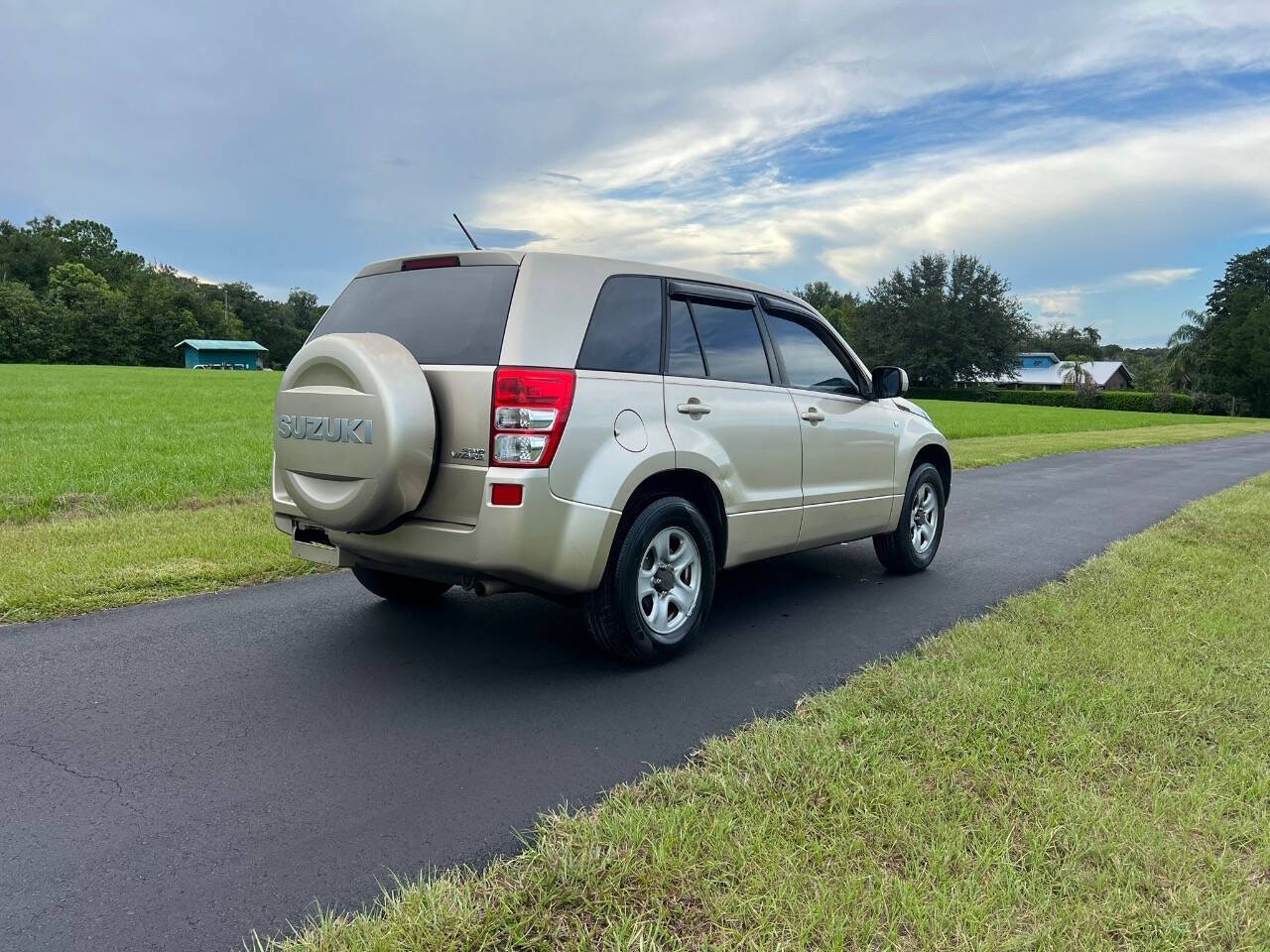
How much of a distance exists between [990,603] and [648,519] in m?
2.66

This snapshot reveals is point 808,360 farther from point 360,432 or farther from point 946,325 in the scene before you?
point 946,325

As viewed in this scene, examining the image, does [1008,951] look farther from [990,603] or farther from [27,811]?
[990,603]

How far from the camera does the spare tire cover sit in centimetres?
373

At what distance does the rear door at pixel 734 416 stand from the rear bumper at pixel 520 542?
2.31 feet

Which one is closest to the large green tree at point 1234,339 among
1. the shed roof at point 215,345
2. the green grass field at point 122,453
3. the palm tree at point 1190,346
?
the palm tree at point 1190,346

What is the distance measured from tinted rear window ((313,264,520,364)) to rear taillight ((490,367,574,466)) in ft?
0.51

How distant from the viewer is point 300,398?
409 centimetres

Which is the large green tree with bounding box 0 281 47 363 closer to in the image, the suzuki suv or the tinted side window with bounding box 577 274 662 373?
the suzuki suv

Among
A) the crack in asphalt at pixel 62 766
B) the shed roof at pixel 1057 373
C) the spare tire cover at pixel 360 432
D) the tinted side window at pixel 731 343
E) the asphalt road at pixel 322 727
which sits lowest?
the crack in asphalt at pixel 62 766

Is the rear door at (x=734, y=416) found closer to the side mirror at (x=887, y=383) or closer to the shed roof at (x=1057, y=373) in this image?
the side mirror at (x=887, y=383)

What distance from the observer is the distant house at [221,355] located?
88.7m

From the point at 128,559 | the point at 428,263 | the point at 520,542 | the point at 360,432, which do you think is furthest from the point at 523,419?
the point at 128,559

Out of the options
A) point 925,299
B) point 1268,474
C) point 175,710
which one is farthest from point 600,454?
point 925,299

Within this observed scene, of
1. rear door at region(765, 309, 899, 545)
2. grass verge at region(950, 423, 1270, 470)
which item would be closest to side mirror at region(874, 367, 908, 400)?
rear door at region(765, 309, 899, 545)
